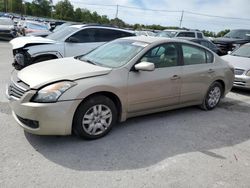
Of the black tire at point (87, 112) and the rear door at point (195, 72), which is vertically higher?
the rear door at point (195, 72)

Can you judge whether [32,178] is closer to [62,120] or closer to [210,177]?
[62,120]

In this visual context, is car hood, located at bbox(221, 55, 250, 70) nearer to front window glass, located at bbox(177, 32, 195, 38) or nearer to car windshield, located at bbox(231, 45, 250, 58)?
car windshield, located at bbox(231, 45, 250, 58)

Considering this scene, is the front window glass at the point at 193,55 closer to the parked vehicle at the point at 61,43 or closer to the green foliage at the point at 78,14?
the parked vehicle at the point at 61,43

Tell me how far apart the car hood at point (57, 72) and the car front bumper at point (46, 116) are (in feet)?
0.99

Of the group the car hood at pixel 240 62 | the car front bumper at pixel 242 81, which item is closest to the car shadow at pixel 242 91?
the car front bumper at pixel 242 81

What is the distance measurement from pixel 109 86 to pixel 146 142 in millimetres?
1028

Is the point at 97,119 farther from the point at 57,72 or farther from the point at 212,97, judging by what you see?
the point at 212,97

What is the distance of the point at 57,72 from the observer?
3.84 meters

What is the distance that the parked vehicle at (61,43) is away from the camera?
6994 mm

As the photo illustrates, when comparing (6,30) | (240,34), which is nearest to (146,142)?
(240,34)

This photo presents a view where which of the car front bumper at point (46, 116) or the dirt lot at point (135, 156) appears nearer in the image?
the dirt lot at point (135, 156)

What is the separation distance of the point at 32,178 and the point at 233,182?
93.0 inches

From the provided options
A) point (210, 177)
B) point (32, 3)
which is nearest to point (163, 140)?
point (210, 177)

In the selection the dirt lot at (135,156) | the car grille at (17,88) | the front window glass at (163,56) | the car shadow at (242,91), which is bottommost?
the dirt lot at (135,156)
